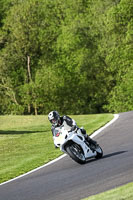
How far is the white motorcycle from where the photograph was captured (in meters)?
12.8

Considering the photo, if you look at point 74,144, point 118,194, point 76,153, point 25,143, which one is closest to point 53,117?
point 74,144

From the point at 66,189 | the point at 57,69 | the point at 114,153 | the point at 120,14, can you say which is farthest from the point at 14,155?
the point at 57,69

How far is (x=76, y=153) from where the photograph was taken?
42.6ft

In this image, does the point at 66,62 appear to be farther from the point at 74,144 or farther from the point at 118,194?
the point at 118,194

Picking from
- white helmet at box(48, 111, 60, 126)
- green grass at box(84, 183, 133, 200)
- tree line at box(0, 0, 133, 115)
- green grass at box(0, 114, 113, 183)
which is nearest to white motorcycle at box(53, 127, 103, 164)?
white helmet at box(48, 111, 60, 126)

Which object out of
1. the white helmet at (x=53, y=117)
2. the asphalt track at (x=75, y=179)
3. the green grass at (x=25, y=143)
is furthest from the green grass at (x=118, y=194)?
the green grass at (x=25, y=143)

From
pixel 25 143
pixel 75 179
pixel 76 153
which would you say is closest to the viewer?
pixel 75 179

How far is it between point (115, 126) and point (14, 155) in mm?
4477

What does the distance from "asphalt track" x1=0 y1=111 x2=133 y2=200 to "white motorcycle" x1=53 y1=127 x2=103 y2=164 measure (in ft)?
0.73

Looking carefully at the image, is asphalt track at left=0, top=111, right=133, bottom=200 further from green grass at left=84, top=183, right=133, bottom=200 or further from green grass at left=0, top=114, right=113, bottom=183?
green grass at left=0, top=114, right=113, bottom=183

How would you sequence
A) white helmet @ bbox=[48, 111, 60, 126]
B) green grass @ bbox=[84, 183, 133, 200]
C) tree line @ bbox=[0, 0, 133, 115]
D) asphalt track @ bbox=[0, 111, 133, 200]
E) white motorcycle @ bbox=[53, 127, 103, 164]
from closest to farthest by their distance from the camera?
green grass @ bbox=[84, 183, 133, 200], asphalt track @ bbox=[0, 111, 133, 200], white motorcycle @ bbox=[53, 127, 103, 164], white helmet @ bbox=[48, 111, 60, 126], tree line @ bbox=[0, 0, 133, 115]

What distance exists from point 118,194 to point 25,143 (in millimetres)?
12490

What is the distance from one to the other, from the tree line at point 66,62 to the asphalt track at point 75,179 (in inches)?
1400

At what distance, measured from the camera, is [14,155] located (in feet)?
59.8
